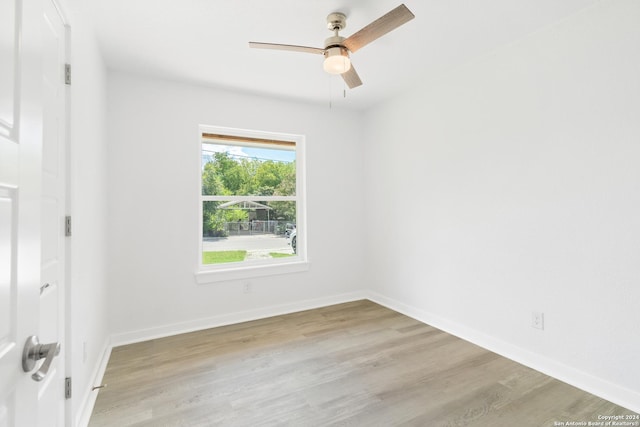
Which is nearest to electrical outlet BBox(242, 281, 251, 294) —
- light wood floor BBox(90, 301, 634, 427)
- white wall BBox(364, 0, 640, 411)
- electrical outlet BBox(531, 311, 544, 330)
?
light wood floor BBox(90, 301, 634, 427)

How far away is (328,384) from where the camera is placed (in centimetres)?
215

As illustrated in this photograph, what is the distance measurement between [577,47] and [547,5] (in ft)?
1.20

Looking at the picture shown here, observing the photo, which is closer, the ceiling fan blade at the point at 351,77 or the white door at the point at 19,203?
the white door at the point at 19,203

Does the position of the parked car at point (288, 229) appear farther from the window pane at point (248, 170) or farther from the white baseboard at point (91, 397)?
the white baseboard at point (91, 397)

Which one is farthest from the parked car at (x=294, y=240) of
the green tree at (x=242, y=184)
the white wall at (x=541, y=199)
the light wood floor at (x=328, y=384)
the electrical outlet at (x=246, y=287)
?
the white wall at (x=541, y=199)

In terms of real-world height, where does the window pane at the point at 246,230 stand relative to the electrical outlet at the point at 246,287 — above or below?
above

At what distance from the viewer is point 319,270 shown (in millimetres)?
3836

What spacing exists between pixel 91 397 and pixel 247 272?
168cm

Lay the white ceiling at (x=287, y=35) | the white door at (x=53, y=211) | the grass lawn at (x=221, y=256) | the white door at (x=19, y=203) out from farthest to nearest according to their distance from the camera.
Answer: the grass lawn at (x=221, y=256)
the white ceiling at (x=287, y=35)
the white door at (x=53, y=211)
the white door at (x=19, y=203)

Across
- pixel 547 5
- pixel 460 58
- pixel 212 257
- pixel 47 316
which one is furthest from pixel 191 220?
pixel 547 5

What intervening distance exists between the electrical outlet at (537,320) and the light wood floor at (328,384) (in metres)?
0.34

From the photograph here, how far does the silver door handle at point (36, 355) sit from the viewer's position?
0.74 meters

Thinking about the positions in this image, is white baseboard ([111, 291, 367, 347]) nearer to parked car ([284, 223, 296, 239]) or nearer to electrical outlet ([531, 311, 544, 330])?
parked car ([284, 223, 296, 239])

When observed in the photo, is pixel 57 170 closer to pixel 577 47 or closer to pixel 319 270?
pixel 319 270
